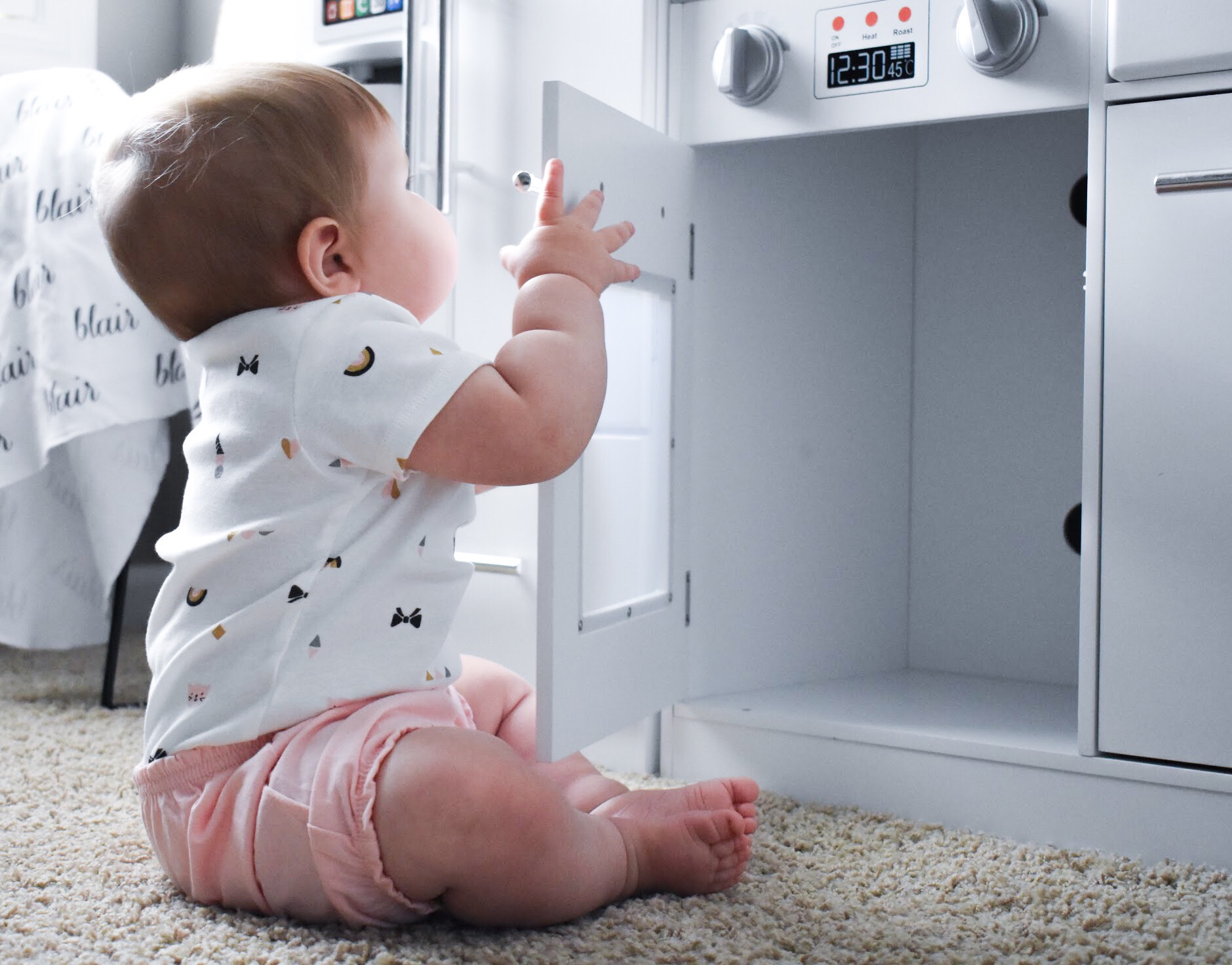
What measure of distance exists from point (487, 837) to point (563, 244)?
413mm

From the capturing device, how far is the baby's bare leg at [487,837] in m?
0.73

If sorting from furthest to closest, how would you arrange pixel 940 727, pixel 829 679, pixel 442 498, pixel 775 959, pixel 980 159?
pixel 980 159
pixel 829 679
pixel 940 727
pixel 442 498
pixel 775 959

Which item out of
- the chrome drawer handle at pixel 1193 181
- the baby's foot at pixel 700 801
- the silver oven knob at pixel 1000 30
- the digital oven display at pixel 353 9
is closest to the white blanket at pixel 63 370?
the digital oven display at pixel 353 9

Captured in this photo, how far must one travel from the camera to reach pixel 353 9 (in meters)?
1.39

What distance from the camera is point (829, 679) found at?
1.30 m

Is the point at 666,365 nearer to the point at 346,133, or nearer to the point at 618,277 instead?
the point at 618,277

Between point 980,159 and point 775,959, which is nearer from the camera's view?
point 775,959

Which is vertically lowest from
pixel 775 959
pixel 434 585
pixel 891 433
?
pixel 775 959

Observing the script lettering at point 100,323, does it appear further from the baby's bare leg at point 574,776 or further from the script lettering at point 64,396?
the baby's bare leg at point 574,776

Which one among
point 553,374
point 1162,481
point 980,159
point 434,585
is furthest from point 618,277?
point 980,159

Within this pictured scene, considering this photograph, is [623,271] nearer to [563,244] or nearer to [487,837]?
[563,244]

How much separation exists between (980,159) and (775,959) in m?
1.02

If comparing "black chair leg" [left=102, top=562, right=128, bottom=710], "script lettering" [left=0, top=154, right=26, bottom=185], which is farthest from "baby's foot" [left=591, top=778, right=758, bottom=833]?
"script lettering" [left=0, top=154, right=26, bottom=185]

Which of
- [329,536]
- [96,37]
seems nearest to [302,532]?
[329,536]
